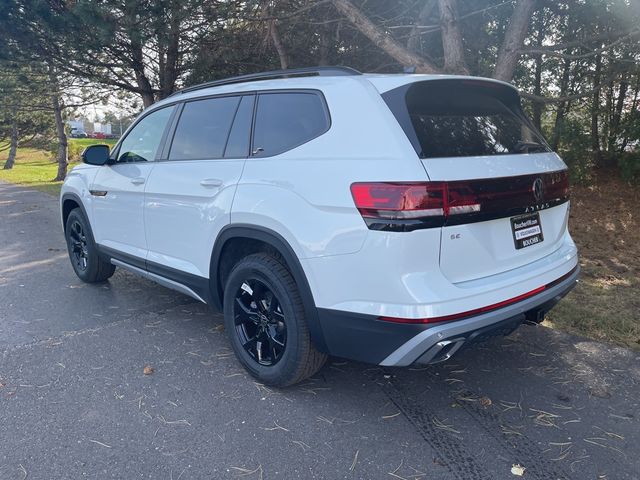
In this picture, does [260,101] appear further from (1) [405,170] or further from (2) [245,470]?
(2) [245,470]

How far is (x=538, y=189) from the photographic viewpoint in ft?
10.2

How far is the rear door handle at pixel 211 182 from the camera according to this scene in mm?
3557

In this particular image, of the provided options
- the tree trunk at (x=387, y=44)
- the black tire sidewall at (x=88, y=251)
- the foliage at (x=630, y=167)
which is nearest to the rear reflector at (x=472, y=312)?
the black tire sidewall at (x=88, y=251)

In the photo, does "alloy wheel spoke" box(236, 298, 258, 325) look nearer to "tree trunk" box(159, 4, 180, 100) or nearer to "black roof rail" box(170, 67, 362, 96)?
"black roof rail" box(170, 67, 362, 96)

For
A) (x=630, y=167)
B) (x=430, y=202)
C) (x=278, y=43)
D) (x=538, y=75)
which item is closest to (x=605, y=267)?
(x=630, y=167)

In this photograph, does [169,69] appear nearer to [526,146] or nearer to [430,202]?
[526,146]

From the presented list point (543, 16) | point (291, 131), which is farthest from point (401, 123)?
point (543, 16)

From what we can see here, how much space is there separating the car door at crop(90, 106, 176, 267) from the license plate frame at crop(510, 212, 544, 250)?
2.93m

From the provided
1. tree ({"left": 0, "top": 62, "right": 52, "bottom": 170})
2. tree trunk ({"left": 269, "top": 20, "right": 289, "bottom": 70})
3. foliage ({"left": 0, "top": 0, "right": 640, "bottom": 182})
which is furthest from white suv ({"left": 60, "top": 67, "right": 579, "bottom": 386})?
tree ({"left": 0, "top": 62, "right": 52, "bottom": 170})

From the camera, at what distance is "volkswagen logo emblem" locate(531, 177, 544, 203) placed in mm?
3074

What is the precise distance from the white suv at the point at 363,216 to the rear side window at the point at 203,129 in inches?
0.6

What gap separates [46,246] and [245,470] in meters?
6.47

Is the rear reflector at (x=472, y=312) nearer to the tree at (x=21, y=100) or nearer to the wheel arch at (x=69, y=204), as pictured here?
the wheel arch at (x=69, y=204)

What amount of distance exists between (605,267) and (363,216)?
5.05m
